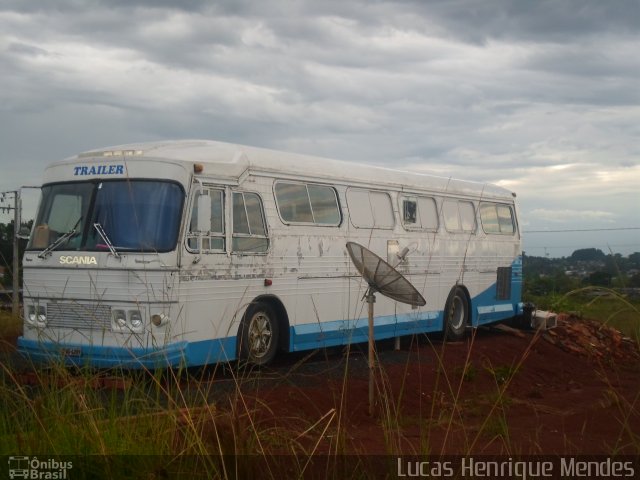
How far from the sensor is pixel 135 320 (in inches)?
401

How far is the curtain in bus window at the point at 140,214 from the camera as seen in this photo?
10.4 metres

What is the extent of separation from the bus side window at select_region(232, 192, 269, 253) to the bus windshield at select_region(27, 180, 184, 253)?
1064 millimetres

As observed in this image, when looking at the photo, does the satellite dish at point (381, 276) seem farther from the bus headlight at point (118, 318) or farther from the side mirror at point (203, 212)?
the bus headlight at point (118, 318)

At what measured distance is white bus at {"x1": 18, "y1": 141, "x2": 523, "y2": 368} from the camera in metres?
10.2

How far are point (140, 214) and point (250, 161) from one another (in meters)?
1.87

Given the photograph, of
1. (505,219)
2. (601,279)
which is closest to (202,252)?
(601,279)

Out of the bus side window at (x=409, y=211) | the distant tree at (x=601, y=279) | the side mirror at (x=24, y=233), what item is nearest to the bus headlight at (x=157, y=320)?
the side mirror at (x=24, y=233)

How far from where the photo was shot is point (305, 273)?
12672 millimetres

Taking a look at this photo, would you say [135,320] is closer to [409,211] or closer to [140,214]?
[140,214]

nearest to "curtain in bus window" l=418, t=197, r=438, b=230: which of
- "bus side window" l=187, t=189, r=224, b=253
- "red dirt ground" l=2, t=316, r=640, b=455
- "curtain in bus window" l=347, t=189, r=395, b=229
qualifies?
"curtain in bus window" l=347, t=189, r=395, b=229

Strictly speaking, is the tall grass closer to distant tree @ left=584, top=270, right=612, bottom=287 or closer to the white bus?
distant tree @ left=584, top=270, right=612, bottom=287

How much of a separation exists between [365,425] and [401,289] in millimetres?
1556

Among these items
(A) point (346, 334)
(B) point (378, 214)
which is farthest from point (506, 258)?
(A) point (346, 334)

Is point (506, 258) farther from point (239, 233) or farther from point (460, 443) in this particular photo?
point (460, 443)
